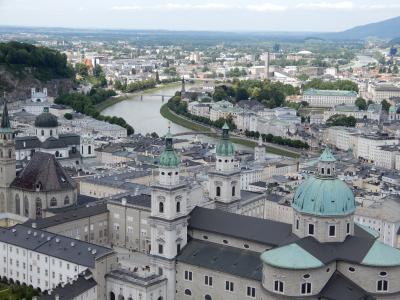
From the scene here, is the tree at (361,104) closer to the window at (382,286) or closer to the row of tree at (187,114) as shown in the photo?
the row of tree at (187,114)

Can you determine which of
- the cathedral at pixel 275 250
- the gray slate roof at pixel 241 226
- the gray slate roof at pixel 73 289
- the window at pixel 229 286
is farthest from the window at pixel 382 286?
the gray slate roof at pixel 73 289

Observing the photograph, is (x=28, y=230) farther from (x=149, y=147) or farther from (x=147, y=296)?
(x=149, y=147)

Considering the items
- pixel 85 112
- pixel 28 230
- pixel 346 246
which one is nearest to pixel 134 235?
pixel 28 230

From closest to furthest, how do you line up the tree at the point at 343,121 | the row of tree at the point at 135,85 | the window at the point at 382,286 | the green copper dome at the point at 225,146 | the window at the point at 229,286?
1. the window at the point at 382,286
2. the window at the point at 229,286
3. the green copper dome at the point at 225,146
4. the tree at the point at 343,121
5. the row of tree at the point at 135,85

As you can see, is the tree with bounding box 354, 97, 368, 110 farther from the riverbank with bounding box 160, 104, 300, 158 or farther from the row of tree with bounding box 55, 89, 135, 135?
the row of tree with bounding box 55, 89, 135, 135

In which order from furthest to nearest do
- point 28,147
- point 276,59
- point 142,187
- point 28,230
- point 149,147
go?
1. point 276,59
2. point 149,147
3. point 28,147
4. point 142,187
5. point 28,230

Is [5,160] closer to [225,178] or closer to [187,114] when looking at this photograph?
[225,178]
